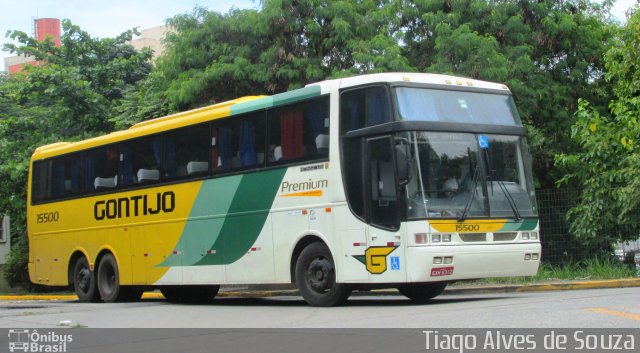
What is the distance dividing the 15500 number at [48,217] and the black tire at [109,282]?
205 cm

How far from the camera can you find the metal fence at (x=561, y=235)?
19953mm

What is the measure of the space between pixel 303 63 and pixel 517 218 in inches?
402

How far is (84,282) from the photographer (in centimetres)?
2017

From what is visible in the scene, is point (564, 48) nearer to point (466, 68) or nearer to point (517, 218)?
point (466, 68)

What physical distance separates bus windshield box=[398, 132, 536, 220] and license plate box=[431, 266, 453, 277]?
0.76m

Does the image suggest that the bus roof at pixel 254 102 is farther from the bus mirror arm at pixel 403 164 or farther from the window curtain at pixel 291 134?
the bus mirror arm at pixel 403 164

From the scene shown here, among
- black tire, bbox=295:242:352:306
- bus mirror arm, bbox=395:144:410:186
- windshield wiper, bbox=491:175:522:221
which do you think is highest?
bus mirror arm, bbox=395:144:410:186

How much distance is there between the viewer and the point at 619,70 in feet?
69.8

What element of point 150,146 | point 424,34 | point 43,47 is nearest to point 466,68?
point 424,34

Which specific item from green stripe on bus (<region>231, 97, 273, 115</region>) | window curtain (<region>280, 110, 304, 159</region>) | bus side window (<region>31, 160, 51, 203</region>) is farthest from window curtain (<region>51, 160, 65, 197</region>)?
window curtain (<region>280, 110, 304, 159</region>)

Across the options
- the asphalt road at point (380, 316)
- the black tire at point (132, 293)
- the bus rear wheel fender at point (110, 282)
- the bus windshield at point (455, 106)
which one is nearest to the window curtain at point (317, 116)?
the bus windshield at point (455, 106)

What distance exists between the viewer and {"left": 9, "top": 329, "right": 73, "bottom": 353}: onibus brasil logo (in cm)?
994

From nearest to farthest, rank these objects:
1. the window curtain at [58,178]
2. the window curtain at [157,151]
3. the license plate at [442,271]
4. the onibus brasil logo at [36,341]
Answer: the onibus brasil logo at [36,341], the license plate at [442,271], the window curtain at [157,151], the window curtain at [58,178]

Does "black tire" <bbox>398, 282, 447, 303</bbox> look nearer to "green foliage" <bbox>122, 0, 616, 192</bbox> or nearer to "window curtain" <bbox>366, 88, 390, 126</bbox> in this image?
Answer: "window curtain" <bbox>366, 88, 390, 126</bbox>
